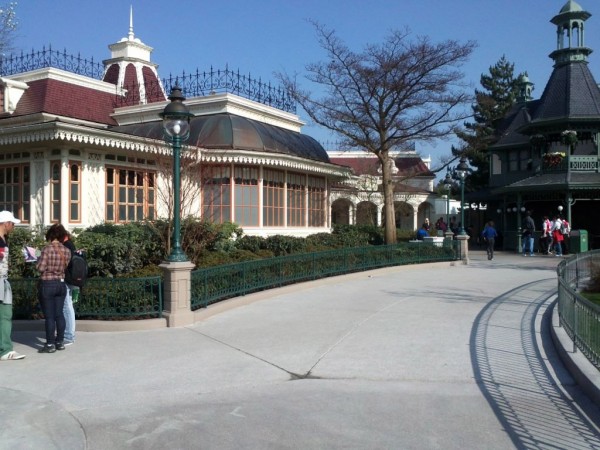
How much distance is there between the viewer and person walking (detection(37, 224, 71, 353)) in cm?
766

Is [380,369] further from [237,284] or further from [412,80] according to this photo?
[412,80]

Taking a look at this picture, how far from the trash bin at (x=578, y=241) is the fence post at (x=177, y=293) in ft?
66.8

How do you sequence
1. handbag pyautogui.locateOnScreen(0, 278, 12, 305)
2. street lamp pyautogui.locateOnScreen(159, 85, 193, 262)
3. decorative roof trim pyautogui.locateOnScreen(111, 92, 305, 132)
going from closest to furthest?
handbag pyautogui.locateOnScreen(0, 278, 12, 305) < street lamp pyautogui.locateOnScreen(159, 85, 193, 262) < decorative roof trim pyautogui.locateOnScreen(111, 92, 305, 132)

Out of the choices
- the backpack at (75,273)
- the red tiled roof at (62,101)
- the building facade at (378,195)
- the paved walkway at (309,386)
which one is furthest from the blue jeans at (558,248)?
the backpack at (75,273)

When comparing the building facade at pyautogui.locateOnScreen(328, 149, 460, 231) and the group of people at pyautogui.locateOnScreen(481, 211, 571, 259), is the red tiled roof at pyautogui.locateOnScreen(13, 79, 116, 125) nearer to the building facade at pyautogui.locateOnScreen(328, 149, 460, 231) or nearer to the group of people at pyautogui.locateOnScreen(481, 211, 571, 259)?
the building facade at pyautogui.locateOnScreen(328, 149, 460, 231)

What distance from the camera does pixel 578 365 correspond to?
6371 millimetres

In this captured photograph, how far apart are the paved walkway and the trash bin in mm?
16101

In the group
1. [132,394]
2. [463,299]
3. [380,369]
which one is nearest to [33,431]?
[132,394]

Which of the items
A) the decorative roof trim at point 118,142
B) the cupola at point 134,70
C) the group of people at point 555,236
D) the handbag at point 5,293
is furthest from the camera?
the group of people at point 555,236

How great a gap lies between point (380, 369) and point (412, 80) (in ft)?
53.0

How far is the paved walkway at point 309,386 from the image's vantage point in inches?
190

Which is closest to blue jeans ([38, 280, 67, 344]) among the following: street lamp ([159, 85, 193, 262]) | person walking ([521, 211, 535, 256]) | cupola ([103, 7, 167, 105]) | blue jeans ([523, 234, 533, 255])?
street lamp ([159, 85, 193, 262])

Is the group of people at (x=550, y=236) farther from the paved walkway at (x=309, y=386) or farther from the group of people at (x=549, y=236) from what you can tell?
the paved walkway at (x=309, y=386)

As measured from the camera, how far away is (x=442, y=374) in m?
6.59
